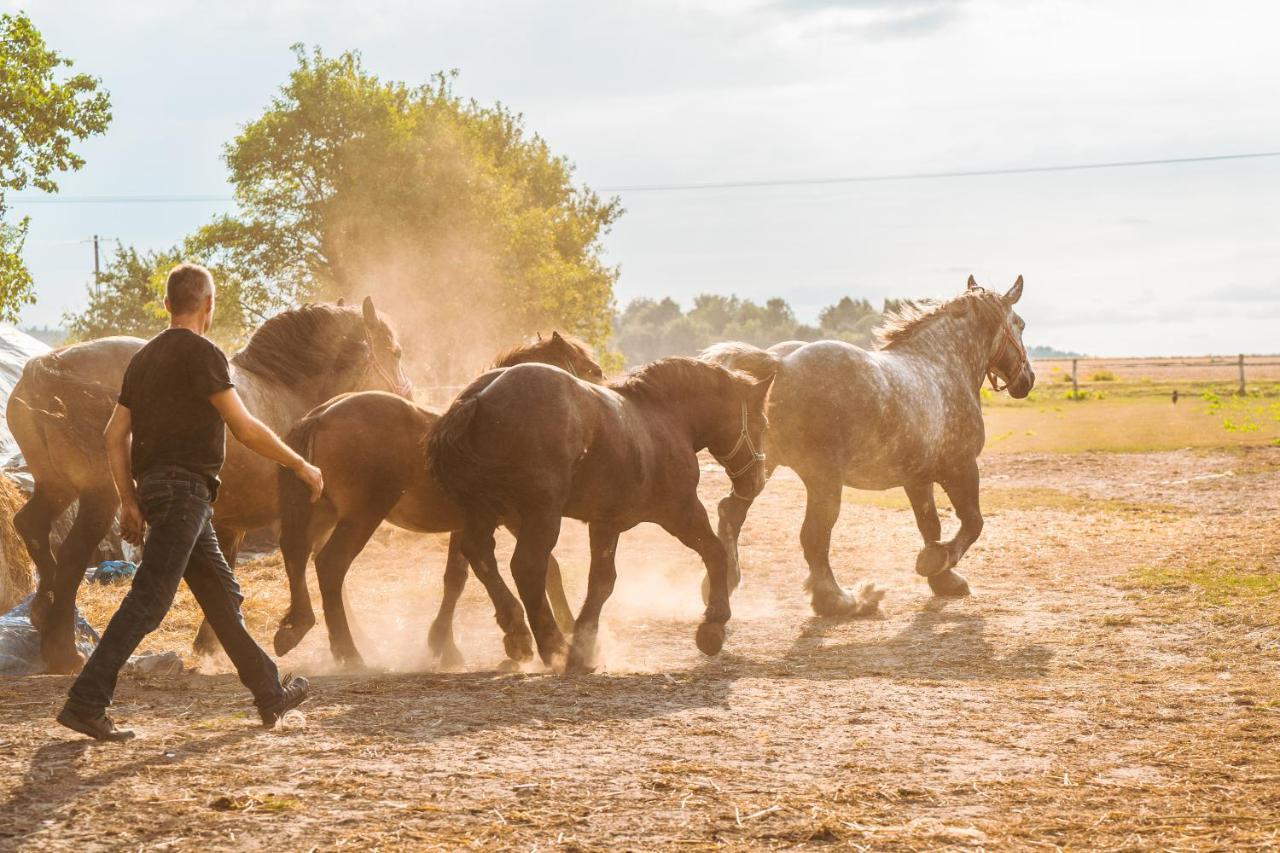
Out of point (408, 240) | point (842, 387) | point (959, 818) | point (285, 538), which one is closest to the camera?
point (959, 818)

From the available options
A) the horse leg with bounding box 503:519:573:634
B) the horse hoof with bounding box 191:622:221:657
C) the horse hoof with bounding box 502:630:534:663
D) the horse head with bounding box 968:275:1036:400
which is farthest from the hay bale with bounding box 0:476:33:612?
the horse head with bounding box 968:275:1036:400

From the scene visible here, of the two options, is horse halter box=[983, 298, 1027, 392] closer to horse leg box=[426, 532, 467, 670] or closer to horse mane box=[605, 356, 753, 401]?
horse mane box=[605, 356, 753, 401]

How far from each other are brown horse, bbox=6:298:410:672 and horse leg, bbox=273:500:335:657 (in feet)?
2.36

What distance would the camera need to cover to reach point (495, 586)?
7547mm

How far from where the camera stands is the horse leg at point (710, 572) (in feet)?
26.3

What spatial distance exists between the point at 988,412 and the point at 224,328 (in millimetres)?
25304

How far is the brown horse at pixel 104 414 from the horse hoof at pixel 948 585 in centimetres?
489

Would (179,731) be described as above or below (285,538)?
below

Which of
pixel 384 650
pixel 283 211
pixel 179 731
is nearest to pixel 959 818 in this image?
pixel 179 731

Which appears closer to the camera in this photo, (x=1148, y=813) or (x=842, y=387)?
(x=1148, y=813)

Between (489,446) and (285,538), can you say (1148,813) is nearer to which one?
(489,446)

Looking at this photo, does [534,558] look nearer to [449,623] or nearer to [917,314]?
[449,623]

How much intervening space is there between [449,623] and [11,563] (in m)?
3.49

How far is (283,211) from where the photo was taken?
4019 centimetres
